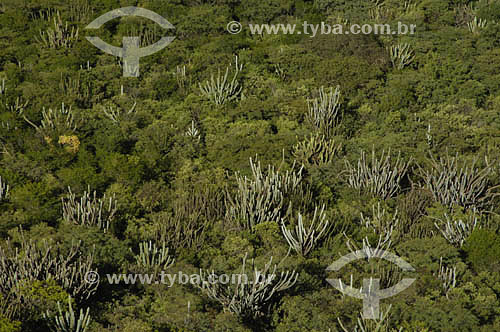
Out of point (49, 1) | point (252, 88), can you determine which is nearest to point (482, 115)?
point (252, 88)

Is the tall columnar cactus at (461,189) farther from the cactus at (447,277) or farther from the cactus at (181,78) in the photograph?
the cactus at (181,78)

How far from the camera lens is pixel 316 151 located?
10.0 meters

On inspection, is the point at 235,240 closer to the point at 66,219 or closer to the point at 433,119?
the point at 66,219

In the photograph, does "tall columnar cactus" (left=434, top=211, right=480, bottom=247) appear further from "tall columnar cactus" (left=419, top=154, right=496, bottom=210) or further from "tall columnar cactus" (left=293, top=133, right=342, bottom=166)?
"tall columnar cactus" (left=293, top=133, right=342, bottom=166)

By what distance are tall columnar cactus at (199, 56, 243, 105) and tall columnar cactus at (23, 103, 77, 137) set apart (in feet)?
8.84

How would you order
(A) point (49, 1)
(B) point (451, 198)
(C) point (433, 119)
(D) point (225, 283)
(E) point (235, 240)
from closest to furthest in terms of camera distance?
(D) point (225, 283) → (E) point (235, 240) → (B) point (451, 198) → (C) point (433, 119) → (A) point (49, 1)

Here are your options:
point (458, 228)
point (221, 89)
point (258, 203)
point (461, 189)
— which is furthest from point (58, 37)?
point (458, 228)

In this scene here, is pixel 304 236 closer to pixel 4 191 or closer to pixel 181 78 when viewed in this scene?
pixel 4 191

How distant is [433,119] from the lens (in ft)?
36.4

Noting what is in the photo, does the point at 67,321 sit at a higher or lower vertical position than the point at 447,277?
lower

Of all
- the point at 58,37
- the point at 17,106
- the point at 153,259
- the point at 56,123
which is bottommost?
the point at 153,259

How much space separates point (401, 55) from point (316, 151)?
4520mm

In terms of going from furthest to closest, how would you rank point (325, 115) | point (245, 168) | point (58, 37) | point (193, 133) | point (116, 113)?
point (58, 37), point (116, 113), point (325, 115), point (193, 133), point (245, 168)

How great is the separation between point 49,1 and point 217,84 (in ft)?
20.8
